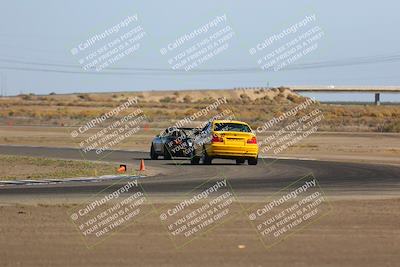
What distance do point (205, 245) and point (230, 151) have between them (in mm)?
18838

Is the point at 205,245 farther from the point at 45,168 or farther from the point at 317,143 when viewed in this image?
the point at 317,143

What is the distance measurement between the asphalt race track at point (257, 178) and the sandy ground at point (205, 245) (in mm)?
5425

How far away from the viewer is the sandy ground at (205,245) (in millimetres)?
10547

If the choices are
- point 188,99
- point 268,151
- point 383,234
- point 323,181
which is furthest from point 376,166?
point 188,99

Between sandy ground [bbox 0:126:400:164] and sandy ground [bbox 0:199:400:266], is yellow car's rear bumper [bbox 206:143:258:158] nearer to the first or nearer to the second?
sandy ground [bbox 0:126:400:164]

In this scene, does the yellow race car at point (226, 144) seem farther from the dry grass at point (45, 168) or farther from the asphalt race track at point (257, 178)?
the dry grass at point (45, 168)

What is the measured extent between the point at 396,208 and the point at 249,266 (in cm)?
656

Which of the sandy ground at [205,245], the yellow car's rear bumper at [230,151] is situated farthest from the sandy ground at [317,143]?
the sandy ground at [205,245]

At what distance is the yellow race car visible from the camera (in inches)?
1200

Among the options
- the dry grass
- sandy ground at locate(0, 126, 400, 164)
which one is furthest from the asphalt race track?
sandy ground at locate(0, 126, 400, 164)

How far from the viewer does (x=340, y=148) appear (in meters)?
48.9

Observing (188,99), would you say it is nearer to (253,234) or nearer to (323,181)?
(323,181)

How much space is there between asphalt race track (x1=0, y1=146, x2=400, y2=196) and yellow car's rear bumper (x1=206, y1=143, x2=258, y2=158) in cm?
41

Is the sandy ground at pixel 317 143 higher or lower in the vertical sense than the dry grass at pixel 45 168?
lower
